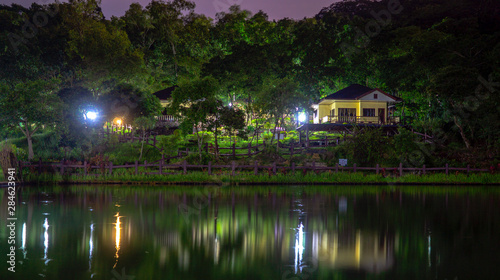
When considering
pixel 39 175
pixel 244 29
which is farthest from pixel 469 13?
pixel 39 175

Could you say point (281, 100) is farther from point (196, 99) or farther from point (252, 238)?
point (252, 238)

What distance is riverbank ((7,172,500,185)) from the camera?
A: 34469 millimetres

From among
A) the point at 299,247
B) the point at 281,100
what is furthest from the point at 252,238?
the point at 281,100

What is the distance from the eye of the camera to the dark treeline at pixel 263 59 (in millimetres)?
44031

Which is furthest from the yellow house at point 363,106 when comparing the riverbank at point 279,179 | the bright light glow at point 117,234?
the bright light glow at point 117,234

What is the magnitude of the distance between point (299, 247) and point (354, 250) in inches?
58.9

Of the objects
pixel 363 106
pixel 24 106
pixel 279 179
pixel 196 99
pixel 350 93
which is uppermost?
pixel 350 93

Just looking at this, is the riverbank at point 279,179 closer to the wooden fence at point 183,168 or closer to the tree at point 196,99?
the wooden fence at point 183,168

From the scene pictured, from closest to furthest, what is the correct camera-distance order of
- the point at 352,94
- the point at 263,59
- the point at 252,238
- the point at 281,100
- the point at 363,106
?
1. the point at 252,238
2. the point at 281,100
3. the point at 363,106
4. the point at 352,94
5. the point at 263,59

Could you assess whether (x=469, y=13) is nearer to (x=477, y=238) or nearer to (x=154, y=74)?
(x=154, y=74)

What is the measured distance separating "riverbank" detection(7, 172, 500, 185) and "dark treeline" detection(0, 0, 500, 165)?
22.1 ft

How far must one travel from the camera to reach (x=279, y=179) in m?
35.7

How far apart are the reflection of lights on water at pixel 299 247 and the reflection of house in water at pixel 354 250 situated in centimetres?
34

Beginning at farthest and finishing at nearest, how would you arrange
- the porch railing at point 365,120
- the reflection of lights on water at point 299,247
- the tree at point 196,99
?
the porch railing at point 365,120, the tree at point 196,99, the reflection of lights on water at point 299,247
